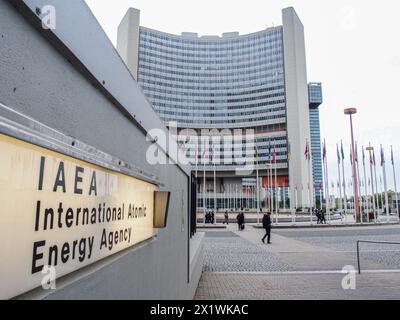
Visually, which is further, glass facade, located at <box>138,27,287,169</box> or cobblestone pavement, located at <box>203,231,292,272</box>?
glass facade, located at <box>138,27,287,169</box>

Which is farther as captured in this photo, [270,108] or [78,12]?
[270,108]

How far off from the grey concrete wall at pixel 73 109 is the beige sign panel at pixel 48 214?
14 centimetres

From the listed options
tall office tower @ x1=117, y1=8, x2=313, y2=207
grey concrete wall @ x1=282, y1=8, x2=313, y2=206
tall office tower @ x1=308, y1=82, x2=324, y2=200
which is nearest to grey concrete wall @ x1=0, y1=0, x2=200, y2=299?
tall office tower @ x1=117, y1=8, x2=313, y2=207

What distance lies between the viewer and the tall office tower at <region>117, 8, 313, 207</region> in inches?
3337

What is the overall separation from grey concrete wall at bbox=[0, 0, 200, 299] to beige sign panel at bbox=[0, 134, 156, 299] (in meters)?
0.14

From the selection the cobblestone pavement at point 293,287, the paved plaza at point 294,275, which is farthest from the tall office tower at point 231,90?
the cobblestone pavement at point 293,287

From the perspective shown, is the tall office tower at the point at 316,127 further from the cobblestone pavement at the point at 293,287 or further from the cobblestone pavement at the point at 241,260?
the cobblestone pavement at the point at 293,287

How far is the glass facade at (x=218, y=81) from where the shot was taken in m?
92.2

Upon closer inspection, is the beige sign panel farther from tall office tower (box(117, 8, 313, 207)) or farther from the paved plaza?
tall office tower (box(117, 8, 313, 207))

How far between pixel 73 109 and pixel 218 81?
105m

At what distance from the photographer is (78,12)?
142 cm
